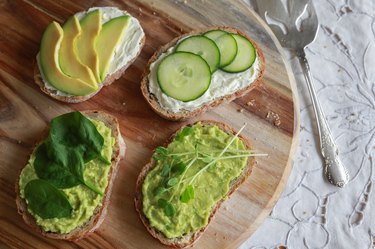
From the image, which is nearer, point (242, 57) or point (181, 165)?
point (181, 165)

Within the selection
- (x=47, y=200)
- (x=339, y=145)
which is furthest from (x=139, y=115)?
(x=339, y=145)

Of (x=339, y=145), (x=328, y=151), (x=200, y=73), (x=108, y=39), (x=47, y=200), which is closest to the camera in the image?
(x=47, y=200)

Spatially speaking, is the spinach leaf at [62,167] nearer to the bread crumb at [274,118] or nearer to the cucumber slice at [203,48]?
the cucumber slice at [203,48]

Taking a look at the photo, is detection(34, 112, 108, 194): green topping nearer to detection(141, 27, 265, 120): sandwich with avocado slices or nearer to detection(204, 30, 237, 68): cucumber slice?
detection(141, 27, 265, 120): sandwich with avocado slices

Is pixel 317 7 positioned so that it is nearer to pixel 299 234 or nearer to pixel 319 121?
pixel 319 121

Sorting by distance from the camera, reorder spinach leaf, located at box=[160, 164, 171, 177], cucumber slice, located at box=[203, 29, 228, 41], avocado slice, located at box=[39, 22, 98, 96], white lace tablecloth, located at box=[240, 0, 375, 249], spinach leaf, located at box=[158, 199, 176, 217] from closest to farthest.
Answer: spinach leaf, located at box=[158, 199, 176, 217], spinach leaf, located at box=[160, 164, 171, 177], avocado slice, located at box=[39, 22, 98, 96], cucumber slice, located at box=[203, 29, 228, 41], white lace tablecloth, located at box=[240, 0, 375, 249]

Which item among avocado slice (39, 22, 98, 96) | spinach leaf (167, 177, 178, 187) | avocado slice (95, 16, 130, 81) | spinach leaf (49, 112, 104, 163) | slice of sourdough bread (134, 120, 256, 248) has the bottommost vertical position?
slice of sourdough bread (134, 120, 256, 248)

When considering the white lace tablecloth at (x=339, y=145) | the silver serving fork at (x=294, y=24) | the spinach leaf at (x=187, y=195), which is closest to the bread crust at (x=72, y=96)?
the spinach leaf at (x=187, y=195)

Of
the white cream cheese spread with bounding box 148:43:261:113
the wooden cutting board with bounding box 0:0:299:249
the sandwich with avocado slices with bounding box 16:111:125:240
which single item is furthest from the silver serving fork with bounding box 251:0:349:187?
the sandwich with avocado slices with bounding box 16:111:125:240

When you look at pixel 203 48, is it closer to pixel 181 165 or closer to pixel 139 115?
pixel 139 115
